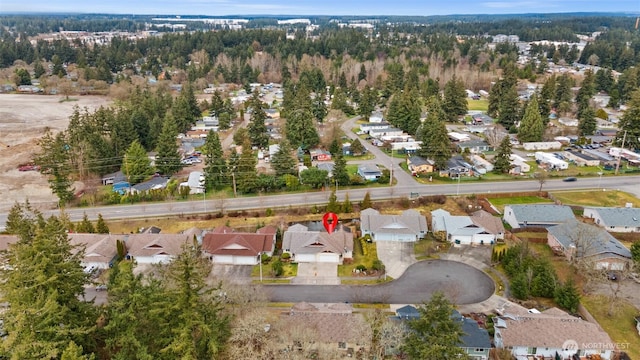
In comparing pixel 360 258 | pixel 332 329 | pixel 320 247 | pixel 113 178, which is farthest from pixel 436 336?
pixel 113 178

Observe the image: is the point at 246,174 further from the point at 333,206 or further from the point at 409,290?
the point at 409,290

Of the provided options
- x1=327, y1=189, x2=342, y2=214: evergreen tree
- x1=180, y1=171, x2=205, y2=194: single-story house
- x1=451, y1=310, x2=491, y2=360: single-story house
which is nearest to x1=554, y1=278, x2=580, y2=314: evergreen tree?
x1=451, y1=310, x2=491, y2=360: single-story house

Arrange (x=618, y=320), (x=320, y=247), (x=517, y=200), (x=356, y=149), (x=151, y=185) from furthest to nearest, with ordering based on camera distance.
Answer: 1. (x=356, y=149)
2. (x=151, y=185)
3. (x=517, y=200)
4. (x=320, y=247)
5. (x=618, y=320)

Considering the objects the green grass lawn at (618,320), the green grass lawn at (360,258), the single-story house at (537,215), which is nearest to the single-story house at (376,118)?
the single-story house at (537,215)

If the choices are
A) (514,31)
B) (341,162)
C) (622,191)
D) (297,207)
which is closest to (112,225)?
(297,207)

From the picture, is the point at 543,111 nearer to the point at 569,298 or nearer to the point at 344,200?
the point at 344,200

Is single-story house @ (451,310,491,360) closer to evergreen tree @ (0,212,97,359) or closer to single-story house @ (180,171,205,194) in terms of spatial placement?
evergreen tree @ (0,212,97,359)

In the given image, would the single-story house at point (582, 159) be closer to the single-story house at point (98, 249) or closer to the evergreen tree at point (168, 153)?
the evergreen tree at point (168, 153)
